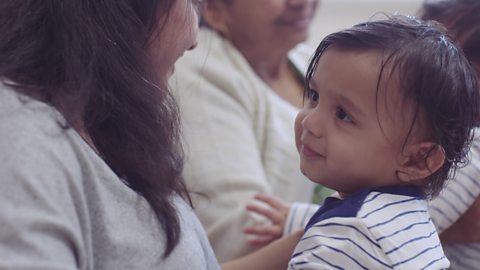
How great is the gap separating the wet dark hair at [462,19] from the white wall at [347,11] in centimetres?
116

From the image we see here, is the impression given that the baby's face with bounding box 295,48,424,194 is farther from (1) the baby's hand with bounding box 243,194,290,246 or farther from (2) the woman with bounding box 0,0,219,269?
(1) the baby's hand with bounding box 243,194,290,246

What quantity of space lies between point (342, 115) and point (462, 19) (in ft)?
1.34

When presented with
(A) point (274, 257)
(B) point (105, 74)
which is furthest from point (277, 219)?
(B) point (105, 74)

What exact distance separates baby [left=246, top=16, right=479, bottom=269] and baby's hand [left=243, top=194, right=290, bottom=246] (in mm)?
366

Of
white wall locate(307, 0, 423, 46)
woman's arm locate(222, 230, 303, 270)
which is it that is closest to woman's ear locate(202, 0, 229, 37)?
white wall locate(307, 0, 423, 46)

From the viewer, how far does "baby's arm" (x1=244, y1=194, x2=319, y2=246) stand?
4.07 feet

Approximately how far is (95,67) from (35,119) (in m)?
0.11

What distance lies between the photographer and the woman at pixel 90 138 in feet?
2.25

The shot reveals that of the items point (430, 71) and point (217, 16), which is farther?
point (217, 16)

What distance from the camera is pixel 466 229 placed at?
1.10 meters

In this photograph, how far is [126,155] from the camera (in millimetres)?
835

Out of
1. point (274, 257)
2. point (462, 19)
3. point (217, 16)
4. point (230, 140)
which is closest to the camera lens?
point (274, 257)

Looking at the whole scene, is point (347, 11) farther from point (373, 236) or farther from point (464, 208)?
point (373, 236)

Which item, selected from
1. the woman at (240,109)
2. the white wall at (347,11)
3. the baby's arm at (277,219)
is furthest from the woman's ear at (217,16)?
the white wall at (347,11)
